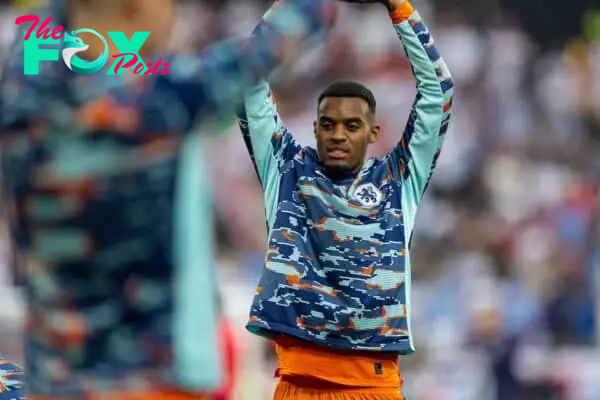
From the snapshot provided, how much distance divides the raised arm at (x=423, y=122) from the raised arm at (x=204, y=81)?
2.18 meters

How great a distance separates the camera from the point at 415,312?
10797 millimetres

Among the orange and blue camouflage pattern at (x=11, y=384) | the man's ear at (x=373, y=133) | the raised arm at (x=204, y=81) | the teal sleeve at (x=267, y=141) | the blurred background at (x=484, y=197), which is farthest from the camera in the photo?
the blurred background at (x=484, y=197)

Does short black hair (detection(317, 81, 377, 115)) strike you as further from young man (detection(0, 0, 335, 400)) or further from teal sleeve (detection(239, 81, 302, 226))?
young man (detection(0, 0, 335, 400))

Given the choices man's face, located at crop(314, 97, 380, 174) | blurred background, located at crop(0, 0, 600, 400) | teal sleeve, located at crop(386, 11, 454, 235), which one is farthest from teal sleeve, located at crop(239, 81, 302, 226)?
blurred background, located at crop(0, 0, 600, 400)

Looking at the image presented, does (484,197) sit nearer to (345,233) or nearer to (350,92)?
(350,92)

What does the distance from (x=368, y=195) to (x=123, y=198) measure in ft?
7.10

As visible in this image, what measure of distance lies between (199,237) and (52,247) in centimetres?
31

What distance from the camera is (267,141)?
16.6 ft

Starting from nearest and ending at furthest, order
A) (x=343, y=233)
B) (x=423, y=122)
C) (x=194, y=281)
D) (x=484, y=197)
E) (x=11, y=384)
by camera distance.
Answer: (x=194, y=281) < (x=11, y=384) < (x=343, y=233) < (x=423, y=122) < (x=484, y=197)

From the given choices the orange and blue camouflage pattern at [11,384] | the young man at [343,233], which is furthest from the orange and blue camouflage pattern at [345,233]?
the orange and blue camouflage pattern at [11,384]

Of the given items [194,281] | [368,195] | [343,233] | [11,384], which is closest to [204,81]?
[194,281]

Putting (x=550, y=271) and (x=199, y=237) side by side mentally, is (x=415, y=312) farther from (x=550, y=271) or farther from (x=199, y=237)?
(x=199, y=237)

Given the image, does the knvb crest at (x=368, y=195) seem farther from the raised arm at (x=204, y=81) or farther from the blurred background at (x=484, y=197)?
the blurred background at (x=484, y=197)

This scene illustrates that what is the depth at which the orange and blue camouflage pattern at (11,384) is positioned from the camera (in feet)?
14.2
